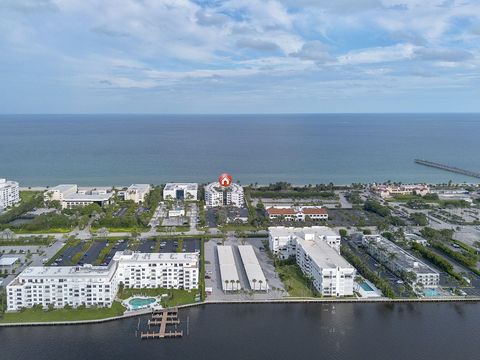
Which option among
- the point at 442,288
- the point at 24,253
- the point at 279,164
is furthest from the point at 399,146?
the point at 24,253

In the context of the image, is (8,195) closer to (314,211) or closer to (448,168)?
(314,211)

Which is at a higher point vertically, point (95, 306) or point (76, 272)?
point (76, 272)

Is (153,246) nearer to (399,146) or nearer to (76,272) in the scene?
(76,272)

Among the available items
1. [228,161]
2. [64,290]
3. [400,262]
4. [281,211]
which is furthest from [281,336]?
[228,161]

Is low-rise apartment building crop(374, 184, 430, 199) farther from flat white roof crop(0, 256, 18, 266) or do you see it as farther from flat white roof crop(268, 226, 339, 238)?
flat white roof crop(0, 256, 18, 266)

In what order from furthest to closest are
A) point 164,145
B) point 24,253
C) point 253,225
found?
point 164,145 → point 253,225 → point 24,253

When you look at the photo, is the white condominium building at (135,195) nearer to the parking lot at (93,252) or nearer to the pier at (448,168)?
the parking lot at (93,252)

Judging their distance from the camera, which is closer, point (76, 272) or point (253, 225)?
point (76, 272)

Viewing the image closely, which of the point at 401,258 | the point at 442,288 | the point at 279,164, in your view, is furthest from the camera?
the point at 279,164
